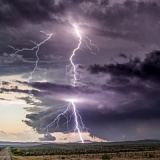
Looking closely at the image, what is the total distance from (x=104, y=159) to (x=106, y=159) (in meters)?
0.33

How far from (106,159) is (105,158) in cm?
158

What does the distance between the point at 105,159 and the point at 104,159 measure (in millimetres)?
167

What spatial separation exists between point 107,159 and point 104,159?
0.52 meters

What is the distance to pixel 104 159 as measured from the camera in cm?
5225

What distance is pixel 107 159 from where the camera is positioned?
5200 cm

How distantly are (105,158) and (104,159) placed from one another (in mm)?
1474

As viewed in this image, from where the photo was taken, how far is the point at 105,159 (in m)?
52.2

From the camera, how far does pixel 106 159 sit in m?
52.1

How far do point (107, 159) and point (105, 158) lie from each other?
172 centimetres

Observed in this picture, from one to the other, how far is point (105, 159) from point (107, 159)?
0.36 meters
